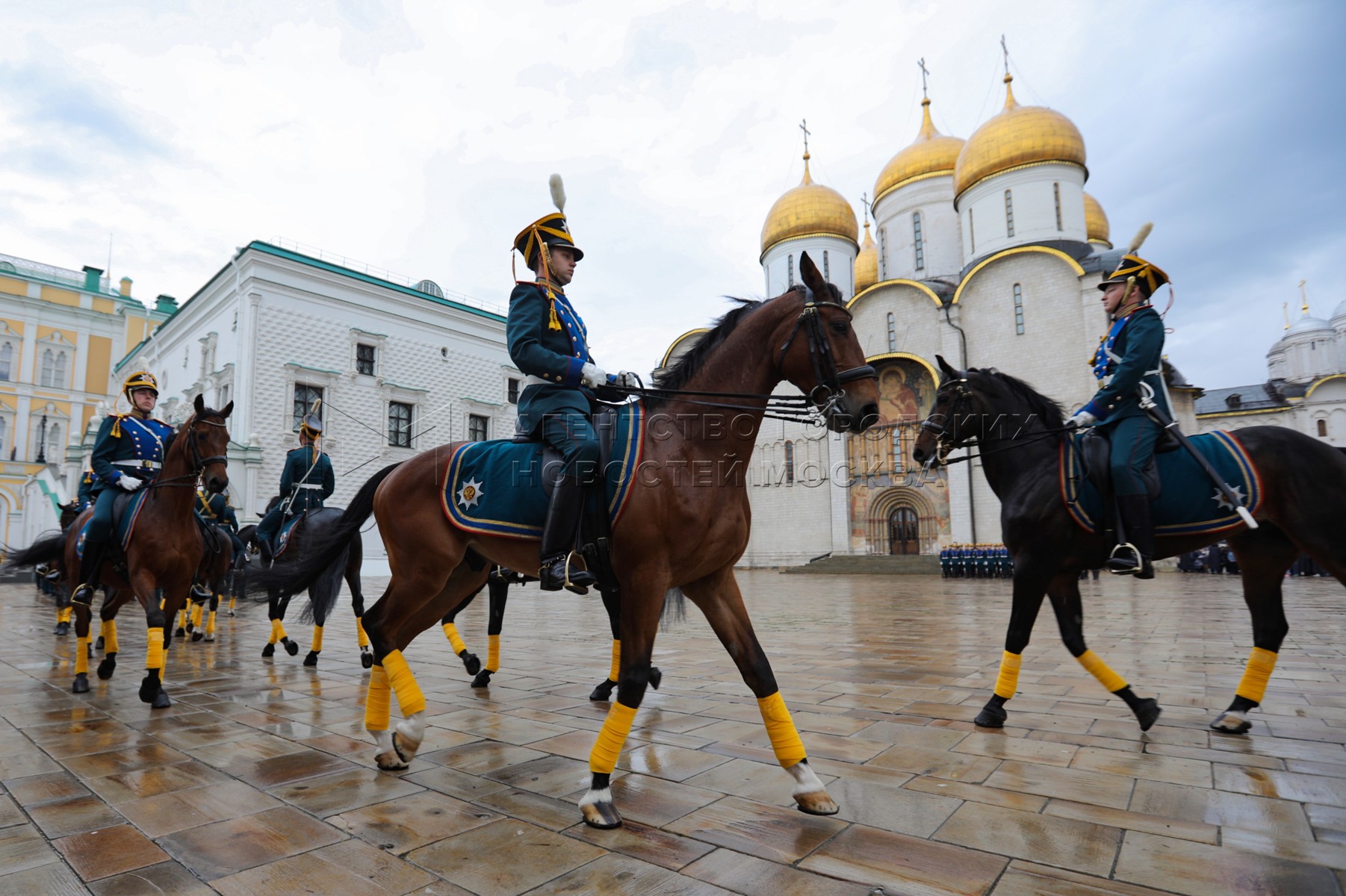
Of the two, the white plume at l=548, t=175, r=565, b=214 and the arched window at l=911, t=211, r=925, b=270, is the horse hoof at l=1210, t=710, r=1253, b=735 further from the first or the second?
the arched window at l=911, t=211, r=925, b=270

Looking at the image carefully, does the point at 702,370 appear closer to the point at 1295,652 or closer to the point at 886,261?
the point at 1295,652

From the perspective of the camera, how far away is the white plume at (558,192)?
3.85 metres

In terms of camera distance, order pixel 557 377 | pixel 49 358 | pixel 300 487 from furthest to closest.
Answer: pixel 49 358, pixel 300 487, pixel 557 377

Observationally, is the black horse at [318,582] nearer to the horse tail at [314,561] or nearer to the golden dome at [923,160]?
the horse tail at [314,561]

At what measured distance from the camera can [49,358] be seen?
43875 millimetres

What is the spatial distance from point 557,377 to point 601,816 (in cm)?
189

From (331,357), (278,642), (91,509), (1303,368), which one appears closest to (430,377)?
(331,357)

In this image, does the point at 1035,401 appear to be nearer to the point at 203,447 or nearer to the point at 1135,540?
the point at 1135,540

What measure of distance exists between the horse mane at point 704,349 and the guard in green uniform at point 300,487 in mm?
5291

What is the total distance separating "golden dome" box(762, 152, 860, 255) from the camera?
35.7 meters

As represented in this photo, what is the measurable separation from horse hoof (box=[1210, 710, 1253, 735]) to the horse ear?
10.7ft

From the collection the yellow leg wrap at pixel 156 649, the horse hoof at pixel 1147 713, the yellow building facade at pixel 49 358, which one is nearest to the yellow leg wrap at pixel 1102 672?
the horse hoof at pixel 1147 713

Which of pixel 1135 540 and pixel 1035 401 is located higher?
pixel 1035 401

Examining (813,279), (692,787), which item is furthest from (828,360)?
(692,787)
